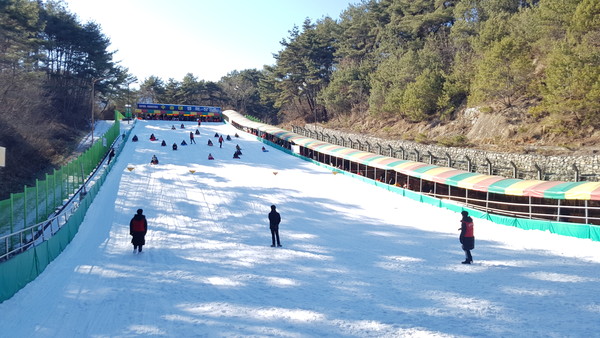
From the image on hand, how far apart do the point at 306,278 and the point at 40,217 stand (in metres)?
10.3

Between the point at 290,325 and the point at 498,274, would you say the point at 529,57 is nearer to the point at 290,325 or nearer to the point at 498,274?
the point at 498,274

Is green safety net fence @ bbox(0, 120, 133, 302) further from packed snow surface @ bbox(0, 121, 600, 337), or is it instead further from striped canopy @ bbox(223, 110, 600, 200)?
striped canopy @ bbox(223, 110, 600, 200)

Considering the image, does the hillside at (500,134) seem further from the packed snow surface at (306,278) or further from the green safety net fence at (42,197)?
the green safety net fence at (42,197)

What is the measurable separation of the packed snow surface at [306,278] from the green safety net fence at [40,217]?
285mm

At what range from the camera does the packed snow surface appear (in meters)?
7.89

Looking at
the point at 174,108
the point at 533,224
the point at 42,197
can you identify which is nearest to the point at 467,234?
the point at 533,224

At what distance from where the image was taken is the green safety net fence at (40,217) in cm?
969

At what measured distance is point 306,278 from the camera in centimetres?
1091

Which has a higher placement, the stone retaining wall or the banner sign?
the banner sign

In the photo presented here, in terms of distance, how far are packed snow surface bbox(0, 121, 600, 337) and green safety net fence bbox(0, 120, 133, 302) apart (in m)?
0.28

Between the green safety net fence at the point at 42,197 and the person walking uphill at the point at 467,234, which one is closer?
the person walking uphill at the point at 467,234

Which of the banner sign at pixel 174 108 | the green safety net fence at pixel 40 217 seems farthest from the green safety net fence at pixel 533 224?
the banner sign at pixel 174 108

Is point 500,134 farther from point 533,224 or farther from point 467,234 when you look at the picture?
point 467,234

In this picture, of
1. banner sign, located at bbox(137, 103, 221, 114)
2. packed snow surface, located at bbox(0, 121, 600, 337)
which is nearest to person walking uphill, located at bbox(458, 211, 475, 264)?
packed snow surface, located at bbox(0, 121, 600, 337)
